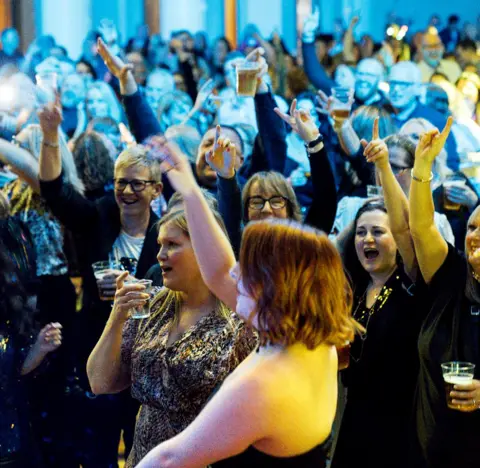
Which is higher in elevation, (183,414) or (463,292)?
(463,292)

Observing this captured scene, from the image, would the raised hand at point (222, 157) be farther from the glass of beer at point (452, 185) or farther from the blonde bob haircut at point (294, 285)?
the glass of beer at point (452, 185)

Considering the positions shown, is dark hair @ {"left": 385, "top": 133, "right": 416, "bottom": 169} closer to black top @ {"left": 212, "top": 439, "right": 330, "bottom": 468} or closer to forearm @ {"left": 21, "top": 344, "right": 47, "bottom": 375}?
forearm @ {"left": 21, "top": 344, "right": 47, "bottom": 375}

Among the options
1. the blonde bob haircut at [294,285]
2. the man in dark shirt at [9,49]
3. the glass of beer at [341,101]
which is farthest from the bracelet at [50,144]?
the man in dark shirt at [9,49]

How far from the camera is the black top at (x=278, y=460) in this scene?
6.31ft

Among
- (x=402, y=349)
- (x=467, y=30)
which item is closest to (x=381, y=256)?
(x=402, y=349)

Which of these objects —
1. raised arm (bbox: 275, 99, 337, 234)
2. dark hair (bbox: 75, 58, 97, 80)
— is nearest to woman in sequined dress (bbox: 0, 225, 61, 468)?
raised arm (bbox: 275, 99, 337, 234)

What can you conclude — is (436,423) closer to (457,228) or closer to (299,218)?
(299,218)

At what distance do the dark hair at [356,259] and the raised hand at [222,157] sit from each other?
48cm

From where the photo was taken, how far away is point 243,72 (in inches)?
163

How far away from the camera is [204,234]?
2.21 metres

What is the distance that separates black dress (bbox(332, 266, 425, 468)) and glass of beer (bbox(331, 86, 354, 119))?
5.30 feet

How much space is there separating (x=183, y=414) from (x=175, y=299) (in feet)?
1.12

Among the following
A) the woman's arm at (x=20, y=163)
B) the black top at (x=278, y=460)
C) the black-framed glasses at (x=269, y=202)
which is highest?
the woman's arm at (x=20, y=163)

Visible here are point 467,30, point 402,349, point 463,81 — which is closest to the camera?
point 402,349
